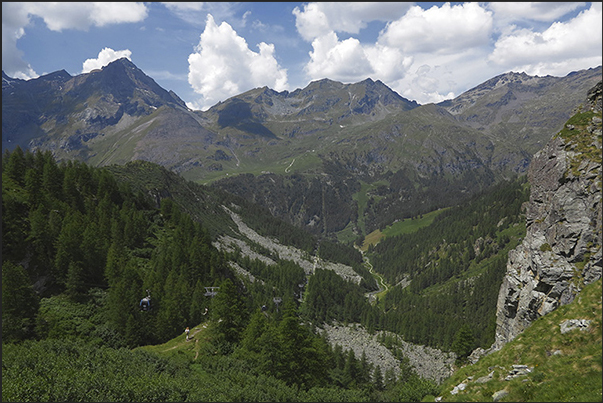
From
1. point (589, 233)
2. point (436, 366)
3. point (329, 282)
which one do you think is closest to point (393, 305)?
point (329, 282)

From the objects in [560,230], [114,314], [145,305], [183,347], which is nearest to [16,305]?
[114,314]

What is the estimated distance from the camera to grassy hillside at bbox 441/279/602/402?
20359 mm

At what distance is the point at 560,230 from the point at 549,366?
2023 centimetres

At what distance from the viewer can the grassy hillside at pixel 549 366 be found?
20359mm

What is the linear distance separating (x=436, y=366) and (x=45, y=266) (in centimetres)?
12549

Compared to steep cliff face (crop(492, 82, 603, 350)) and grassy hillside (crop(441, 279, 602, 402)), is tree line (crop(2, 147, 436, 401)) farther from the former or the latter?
steep cliff face (crop(492, 82, 603, 350))

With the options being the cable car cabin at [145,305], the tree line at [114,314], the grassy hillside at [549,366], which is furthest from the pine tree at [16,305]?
the grassy hillside at [549,366]

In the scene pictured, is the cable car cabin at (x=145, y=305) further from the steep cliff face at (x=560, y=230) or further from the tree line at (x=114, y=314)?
the steep cliff face at (x=560, y=230)

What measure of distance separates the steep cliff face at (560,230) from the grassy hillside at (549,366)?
675cm

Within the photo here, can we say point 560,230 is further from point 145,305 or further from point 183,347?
point 145,305

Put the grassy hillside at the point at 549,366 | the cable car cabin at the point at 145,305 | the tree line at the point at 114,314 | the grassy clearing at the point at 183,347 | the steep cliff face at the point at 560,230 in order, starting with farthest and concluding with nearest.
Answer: the cable car cabin at the point at 145,305
the grassy clearing at the point at 183,347
the steep cliff face at the point at 560,230
the tree line at the point at 114,314
the grassy hillside at the point at 549,366

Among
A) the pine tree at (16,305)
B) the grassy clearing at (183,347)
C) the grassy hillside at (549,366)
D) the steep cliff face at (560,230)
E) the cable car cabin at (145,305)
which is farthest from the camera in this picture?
the cable car cabin at (145,305)

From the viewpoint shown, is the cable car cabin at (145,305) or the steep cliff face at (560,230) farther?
the cable car cabin at (145,305)

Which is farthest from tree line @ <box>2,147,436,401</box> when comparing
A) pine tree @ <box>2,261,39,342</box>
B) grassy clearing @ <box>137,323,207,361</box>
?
grassy clearing @ <box>137,323,207,361</box>
